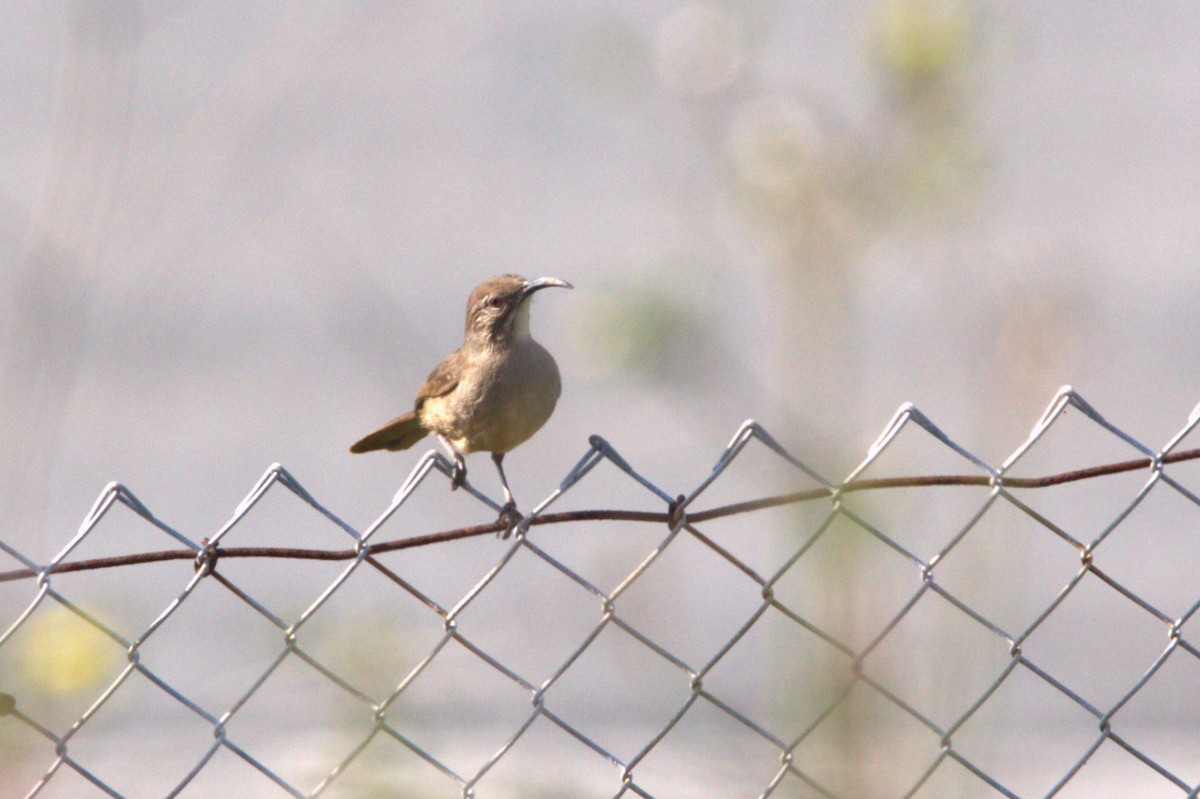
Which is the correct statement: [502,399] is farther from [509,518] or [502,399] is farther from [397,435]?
[509,518]

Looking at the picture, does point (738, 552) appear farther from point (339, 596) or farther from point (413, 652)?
Answer: point (413, 652)

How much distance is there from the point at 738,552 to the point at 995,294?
4071mm

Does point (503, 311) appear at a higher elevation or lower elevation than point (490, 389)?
higher

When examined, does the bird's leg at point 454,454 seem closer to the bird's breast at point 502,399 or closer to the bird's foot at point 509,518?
the bird's breast at point 502,399

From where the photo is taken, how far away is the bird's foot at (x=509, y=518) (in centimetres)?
332

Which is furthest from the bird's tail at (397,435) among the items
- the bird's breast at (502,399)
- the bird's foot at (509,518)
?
the bird's foot at (509,518)

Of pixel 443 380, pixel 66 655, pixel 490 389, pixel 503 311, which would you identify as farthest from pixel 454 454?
pixel 66 655

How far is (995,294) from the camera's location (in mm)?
3475

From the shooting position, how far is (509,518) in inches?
144

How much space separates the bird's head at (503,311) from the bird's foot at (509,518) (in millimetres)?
744

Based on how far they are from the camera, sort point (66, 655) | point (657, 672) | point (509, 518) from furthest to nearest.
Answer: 1. point (657, 672)
2. point (509, 518)
3. point (66, 655)

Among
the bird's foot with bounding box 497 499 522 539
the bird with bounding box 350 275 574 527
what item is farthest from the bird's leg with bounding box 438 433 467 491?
the bird's foot with bounding box 497 499 522 539

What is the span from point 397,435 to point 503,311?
0.54 metres

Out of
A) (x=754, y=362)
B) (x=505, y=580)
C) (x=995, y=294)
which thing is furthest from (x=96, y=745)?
(x=754, y=362)
